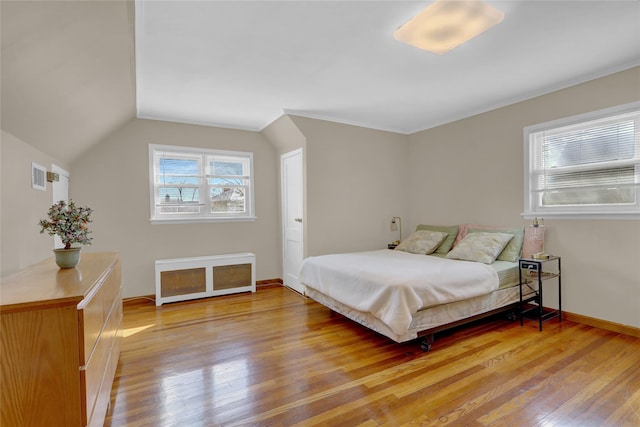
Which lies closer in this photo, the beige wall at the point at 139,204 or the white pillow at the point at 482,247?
the white pillow at the point at 482,247

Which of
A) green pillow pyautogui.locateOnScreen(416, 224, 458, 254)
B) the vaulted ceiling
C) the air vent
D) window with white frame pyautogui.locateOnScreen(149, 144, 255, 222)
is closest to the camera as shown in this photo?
the vaulted ceiling

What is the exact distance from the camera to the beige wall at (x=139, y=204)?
12.4 feet

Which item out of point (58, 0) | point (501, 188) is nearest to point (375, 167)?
point (501, 188)

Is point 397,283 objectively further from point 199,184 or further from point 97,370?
point 199,184

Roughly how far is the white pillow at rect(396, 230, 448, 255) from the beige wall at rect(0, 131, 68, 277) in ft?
12.3

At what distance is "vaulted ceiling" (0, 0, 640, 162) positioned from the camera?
1.70 metres

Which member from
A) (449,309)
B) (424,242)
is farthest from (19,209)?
(424,242)

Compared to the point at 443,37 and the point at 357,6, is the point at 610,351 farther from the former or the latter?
the point at 357,6

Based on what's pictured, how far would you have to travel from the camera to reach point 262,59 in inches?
102

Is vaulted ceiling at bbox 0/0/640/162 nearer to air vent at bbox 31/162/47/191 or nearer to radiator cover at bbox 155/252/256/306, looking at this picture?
air vent at bbox 31/162/47/191

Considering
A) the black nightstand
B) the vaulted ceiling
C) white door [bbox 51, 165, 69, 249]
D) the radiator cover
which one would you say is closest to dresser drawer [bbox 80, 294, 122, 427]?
the vaulted ceiling

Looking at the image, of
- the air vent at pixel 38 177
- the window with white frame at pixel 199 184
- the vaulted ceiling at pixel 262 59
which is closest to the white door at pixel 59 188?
the vaulted ceiling at pixel 262 59

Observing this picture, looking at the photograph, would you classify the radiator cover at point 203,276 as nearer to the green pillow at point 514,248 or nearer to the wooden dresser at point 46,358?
the wooden dresser at point 46,358

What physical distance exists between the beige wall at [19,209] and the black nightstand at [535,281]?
159 inches
